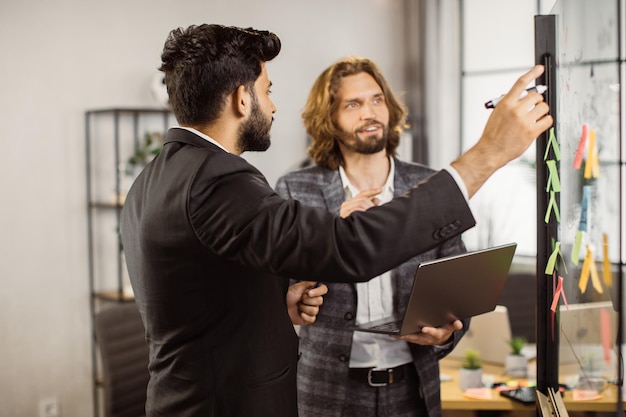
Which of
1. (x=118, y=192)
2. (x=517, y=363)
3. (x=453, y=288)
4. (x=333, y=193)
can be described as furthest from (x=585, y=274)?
(x=118, y=192)

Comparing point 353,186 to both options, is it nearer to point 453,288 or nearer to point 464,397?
point 453,288

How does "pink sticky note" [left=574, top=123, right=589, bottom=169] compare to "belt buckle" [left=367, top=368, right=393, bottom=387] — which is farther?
"belt buckle" [left=367, top=368, right=393, bottom=387]

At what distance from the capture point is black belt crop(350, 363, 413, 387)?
2070 mm

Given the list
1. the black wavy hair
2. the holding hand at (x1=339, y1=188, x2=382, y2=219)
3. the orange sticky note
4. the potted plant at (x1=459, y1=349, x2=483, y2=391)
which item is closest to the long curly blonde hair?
the holding hand at (x1=339, y1=188, x2=382, y2=219)

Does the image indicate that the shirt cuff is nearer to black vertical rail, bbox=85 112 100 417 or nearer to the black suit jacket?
the black suit jacket

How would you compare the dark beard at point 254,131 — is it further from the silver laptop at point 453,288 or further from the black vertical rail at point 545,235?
the black vertical rail at point 545,235

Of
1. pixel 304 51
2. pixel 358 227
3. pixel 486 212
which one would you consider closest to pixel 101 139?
pixel 304 51

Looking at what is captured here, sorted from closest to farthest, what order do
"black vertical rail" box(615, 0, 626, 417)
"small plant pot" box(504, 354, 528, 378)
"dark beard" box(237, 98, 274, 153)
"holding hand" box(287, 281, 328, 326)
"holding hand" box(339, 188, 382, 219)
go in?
"black vertical rail" box(615, 0, 626, 417) < "dark beard" box(237, 98, 274, 153) < "holding hand" box(287, 281, 328, 326) < "holding hand" box(339, 188, 382, 219) < "small plant pot" box(504, 354, 528, 378)

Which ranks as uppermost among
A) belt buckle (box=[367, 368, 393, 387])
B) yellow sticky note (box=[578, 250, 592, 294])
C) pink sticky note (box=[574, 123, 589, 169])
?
pink sticky note (box=[574, 123, 589, 169])

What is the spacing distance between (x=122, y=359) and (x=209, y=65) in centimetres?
204

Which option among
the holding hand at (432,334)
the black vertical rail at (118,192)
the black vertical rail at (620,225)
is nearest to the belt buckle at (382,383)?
the holding hand at (432,334)

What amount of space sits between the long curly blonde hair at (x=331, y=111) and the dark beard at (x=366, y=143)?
0.24 feet

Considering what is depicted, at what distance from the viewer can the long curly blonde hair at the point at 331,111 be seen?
2398mm

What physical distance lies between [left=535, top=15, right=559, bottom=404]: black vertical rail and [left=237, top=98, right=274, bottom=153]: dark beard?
0.55 meters
